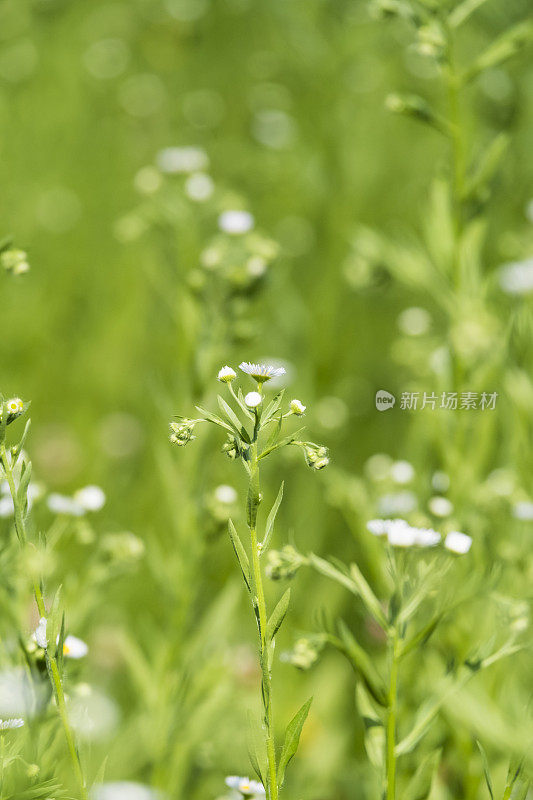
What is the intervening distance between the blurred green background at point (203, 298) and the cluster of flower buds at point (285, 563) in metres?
0.06

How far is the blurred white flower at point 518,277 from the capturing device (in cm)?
158

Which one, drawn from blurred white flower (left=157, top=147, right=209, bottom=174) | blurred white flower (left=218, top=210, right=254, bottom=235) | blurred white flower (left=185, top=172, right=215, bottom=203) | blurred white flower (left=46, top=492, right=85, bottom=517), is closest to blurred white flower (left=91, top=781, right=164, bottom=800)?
blurred white flower (left=46, top=492, right=85, bottom=517)

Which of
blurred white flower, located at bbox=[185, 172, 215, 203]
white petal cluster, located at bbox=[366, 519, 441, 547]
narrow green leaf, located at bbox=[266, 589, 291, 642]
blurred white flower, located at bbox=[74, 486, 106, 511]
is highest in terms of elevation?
narrow green leaf, located at bbox=[266, 589, 291, 642]

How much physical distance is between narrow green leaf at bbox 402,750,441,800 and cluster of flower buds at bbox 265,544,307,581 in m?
0.24

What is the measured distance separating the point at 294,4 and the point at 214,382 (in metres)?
1.67

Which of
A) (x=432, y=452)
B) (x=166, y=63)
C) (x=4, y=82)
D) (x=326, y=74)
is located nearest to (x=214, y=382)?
(x=432, y=452)

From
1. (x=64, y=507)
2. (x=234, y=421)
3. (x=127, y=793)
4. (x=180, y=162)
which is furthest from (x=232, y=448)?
(x=180, y=162)

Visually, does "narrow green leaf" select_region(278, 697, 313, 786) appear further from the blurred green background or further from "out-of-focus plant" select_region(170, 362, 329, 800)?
the blurred green background

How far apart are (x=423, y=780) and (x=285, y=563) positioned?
A: 267 millimetres

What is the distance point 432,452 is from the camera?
1575mm

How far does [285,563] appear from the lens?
37.1 inches

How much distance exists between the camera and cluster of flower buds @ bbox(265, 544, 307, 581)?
91 cm

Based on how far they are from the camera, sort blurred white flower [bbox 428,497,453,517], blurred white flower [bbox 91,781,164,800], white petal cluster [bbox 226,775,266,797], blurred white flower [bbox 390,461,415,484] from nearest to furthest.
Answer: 1. white petal cluster [bbox 226,775,266,797]
2. blurred white flower [bbox 91,781,164,800]
3. blurred white flower [bbox 428,497,453,517]
4. blurred white flower [bbox 390,461,415,484]

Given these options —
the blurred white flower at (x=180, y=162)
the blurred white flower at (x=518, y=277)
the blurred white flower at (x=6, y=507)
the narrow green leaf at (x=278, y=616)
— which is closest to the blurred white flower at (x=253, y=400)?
the narrow green leaf at (x=278, y=616)
